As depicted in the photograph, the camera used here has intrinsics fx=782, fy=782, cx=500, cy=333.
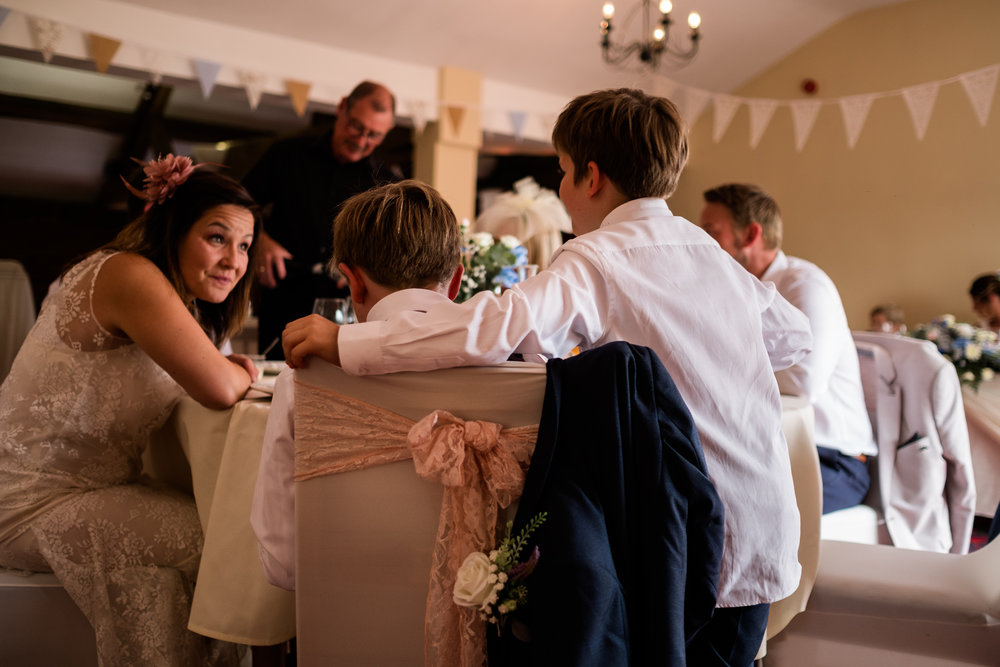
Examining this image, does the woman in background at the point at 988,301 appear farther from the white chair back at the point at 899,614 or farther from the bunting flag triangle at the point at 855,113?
the white chair back at the point at 899,614

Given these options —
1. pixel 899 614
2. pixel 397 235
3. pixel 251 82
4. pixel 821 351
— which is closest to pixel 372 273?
pixel 397 235

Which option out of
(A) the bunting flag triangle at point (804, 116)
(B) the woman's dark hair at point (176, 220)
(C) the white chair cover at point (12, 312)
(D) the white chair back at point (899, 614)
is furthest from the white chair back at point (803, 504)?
(A) the bunting flag triangle at point (804, 116)

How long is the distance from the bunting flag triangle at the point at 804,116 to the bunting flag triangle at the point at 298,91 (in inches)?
165

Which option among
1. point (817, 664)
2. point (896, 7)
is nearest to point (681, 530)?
point (817, 664)

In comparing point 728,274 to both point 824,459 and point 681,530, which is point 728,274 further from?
point 824,459

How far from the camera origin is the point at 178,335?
5.49 ft

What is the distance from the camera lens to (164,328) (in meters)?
1.67

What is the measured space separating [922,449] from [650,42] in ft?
13.7

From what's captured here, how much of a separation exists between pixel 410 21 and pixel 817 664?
5587 mm

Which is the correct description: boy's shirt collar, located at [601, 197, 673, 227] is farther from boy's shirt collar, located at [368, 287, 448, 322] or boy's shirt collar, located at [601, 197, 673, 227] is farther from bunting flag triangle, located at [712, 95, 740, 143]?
bunting flag triangle, located at [712, 95, 740, 143]

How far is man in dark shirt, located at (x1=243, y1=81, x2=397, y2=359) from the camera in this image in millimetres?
3432

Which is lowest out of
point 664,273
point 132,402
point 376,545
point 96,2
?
point 376,545

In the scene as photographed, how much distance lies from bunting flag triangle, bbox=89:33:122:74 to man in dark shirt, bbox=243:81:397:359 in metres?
2.36

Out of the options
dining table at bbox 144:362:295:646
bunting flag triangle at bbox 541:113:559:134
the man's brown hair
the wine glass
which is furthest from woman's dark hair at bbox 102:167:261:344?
bunting flag triangle at bbox 541:113:559:134
